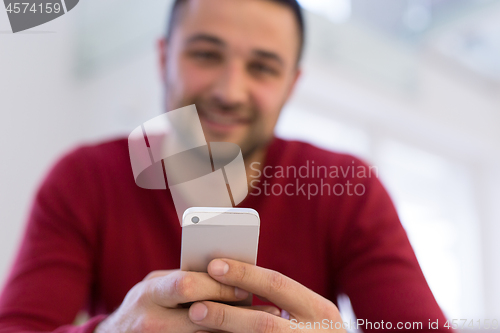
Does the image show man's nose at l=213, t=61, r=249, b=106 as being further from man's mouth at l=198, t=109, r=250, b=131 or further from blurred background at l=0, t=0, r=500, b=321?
blurred background at l=0, t=0, r=500, b=321

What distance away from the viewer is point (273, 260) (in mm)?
420

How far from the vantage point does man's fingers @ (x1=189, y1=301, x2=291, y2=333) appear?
0.29 metres

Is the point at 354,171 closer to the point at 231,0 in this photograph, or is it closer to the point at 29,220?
the point at 231,0

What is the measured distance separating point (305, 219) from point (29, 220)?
1.11ft

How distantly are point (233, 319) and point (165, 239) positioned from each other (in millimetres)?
203

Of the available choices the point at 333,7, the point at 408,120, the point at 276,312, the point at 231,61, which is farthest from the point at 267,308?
the point at 408,120

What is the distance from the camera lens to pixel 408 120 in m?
1.00

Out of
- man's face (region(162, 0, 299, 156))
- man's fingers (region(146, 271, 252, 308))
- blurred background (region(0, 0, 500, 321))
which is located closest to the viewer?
man's fingers (region(146, 271, 252, 308))

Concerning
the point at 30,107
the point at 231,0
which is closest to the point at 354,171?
the point at 231,0

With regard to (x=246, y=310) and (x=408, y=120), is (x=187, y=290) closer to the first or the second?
(x=246, y=310)

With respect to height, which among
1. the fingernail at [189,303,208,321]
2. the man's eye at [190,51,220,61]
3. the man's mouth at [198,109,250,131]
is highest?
the man's eye at [190,51,220,61]

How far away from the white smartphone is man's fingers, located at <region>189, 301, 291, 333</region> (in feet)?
Answer: 0.09

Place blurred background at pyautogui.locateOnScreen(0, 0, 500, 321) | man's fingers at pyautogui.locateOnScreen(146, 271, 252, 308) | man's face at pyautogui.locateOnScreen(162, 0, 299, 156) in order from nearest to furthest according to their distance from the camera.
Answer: man's fingers at pyautogui.locateOnScreen(146, 271, 252, 308) < man's face at pyautogui.locateOnScreen(162, 0, 299, 156) < blurred background at pyautogui.locateOnScreen(0, 0, 500, 321)

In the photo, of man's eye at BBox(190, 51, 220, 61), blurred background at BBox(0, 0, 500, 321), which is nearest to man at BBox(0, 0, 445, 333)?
man's eye at BBox(190, 51, 220, 61)
